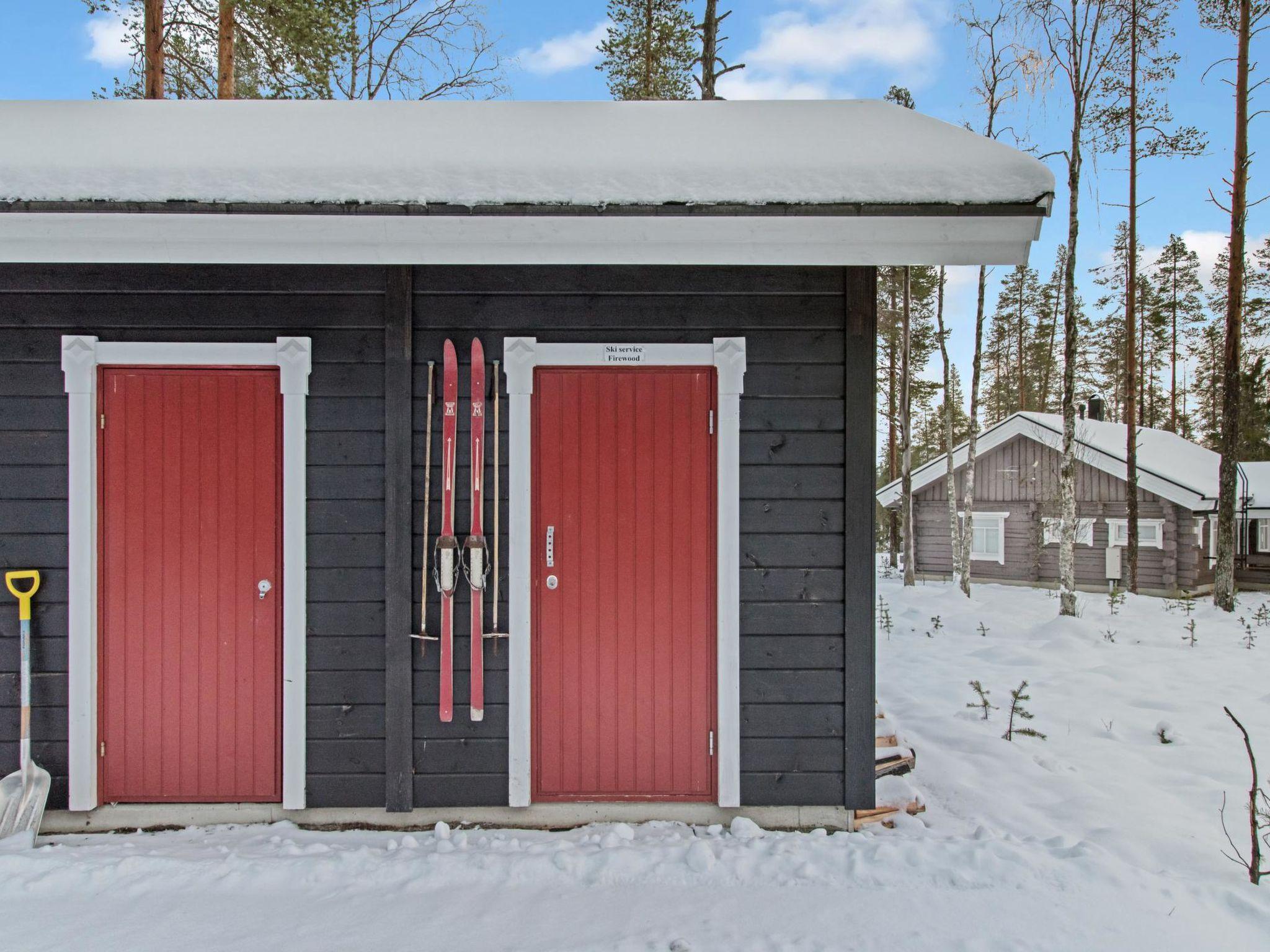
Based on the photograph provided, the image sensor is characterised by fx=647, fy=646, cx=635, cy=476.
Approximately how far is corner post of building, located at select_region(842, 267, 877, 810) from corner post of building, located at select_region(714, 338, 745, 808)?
462mm

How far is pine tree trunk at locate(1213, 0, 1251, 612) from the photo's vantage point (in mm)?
8352

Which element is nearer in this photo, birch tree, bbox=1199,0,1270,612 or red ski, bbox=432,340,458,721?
red ski, bbox=432,340,458,721

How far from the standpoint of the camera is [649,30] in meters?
10.5

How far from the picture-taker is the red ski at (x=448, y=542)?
273 cm

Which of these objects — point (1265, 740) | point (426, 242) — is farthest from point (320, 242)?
point (1265, 740)

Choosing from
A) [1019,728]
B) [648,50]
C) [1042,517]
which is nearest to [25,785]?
[1019,728]

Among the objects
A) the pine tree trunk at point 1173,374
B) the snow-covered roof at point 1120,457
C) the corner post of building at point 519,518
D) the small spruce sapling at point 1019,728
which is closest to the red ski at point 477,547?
the corner post of building at point 519,518

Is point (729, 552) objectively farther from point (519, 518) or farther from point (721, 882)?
point (721, 882)

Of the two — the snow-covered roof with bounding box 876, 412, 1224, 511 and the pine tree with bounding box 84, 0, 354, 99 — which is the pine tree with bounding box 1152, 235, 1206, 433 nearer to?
the snow-covered roof with bounding box 876, 412, 1224, 511

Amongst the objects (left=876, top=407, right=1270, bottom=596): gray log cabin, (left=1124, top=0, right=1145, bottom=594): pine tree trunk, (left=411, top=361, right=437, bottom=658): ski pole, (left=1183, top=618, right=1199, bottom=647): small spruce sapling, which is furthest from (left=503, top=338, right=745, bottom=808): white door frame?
(left=876, top=407, right=1270, bottom=596): gray log cabin

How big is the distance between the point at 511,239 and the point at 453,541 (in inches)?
49.5

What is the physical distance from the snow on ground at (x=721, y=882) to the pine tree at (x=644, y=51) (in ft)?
35.1

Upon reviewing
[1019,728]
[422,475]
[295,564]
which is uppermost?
[422,475]

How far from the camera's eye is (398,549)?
2791 millimetres
